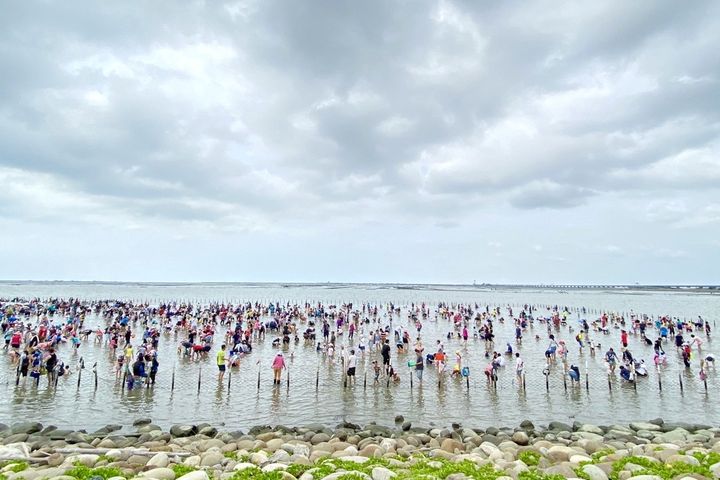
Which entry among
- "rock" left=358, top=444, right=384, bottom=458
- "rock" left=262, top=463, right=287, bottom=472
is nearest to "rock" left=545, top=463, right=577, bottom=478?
"rock" left=358, top=444, right=384, bottom=458

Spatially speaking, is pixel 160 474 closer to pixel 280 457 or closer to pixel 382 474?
pixel 280 457

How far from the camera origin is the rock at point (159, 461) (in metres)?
9.52

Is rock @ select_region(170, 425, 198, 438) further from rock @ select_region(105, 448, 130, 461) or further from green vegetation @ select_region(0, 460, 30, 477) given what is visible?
green vegetation @ select_region(0, 460, 30, 477)

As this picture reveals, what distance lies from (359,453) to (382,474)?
9.07 ft

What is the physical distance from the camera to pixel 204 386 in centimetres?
2081

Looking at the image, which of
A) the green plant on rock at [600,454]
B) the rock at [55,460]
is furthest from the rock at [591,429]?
the rock at [55,460]

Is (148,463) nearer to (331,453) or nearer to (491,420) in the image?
(331,453)

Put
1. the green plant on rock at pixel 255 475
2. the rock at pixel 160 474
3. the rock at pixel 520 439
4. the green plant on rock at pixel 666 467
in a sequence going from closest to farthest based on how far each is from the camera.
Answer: the green plant on rock at pixel 255 475, the rock at pixel 160 474, the green plant on rock at pixel 666 467, the rock at pixel 520 439

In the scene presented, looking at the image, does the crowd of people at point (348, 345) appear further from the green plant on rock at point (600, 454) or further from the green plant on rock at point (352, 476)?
the green plant on rock at point (352, 476)

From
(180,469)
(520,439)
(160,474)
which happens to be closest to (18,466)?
(160,474)

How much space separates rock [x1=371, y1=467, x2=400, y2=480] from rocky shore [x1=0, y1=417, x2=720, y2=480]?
0.02 m

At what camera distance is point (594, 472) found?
28.5 feet

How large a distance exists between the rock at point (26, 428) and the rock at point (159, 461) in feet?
23.3

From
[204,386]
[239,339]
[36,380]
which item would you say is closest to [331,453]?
[204,386]
